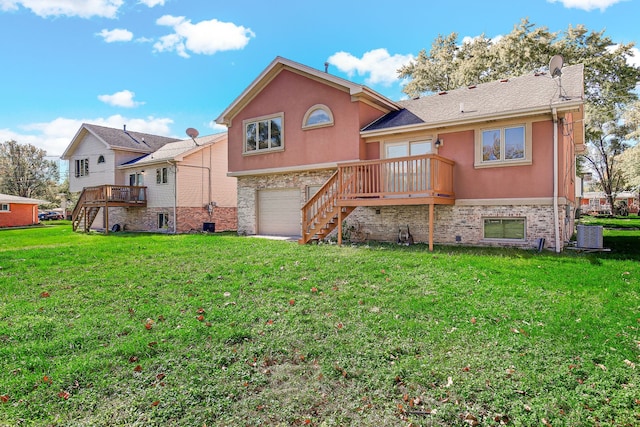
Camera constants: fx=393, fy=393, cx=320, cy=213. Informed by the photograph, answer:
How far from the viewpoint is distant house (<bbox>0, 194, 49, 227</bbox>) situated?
33531 millimetres

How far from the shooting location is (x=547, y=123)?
10.9 meters

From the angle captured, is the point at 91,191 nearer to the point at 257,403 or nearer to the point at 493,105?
the point at 493,105

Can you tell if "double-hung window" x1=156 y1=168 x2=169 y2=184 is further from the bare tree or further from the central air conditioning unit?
the bare tree

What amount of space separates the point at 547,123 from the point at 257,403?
10787mm

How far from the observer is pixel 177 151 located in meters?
23.6

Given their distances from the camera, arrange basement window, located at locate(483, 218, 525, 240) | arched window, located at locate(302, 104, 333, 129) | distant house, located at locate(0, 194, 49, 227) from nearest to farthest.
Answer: basement window, located at locate(483, 218, 525, 240), arched window, located at locate(302, 104, 333, 129), distant house, located at locate(0, 194, 49, 227)

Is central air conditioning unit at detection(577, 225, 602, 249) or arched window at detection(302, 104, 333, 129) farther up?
arched window at detection(302, 104, 333, 129)

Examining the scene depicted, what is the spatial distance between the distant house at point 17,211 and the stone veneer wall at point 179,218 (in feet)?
49.2

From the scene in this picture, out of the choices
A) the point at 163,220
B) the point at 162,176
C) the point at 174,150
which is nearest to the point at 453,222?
the point at 163,220

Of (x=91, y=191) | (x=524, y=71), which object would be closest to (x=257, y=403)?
(x=91, y=191)

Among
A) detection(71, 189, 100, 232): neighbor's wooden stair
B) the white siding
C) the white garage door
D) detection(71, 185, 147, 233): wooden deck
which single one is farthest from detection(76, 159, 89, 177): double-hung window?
the white garage door

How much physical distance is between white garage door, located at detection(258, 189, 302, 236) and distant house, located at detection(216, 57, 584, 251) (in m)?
0.05

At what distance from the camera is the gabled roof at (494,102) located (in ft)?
35.8

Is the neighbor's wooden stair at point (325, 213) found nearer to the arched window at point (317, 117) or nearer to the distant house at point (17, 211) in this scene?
the arched window at point (317, 117)
